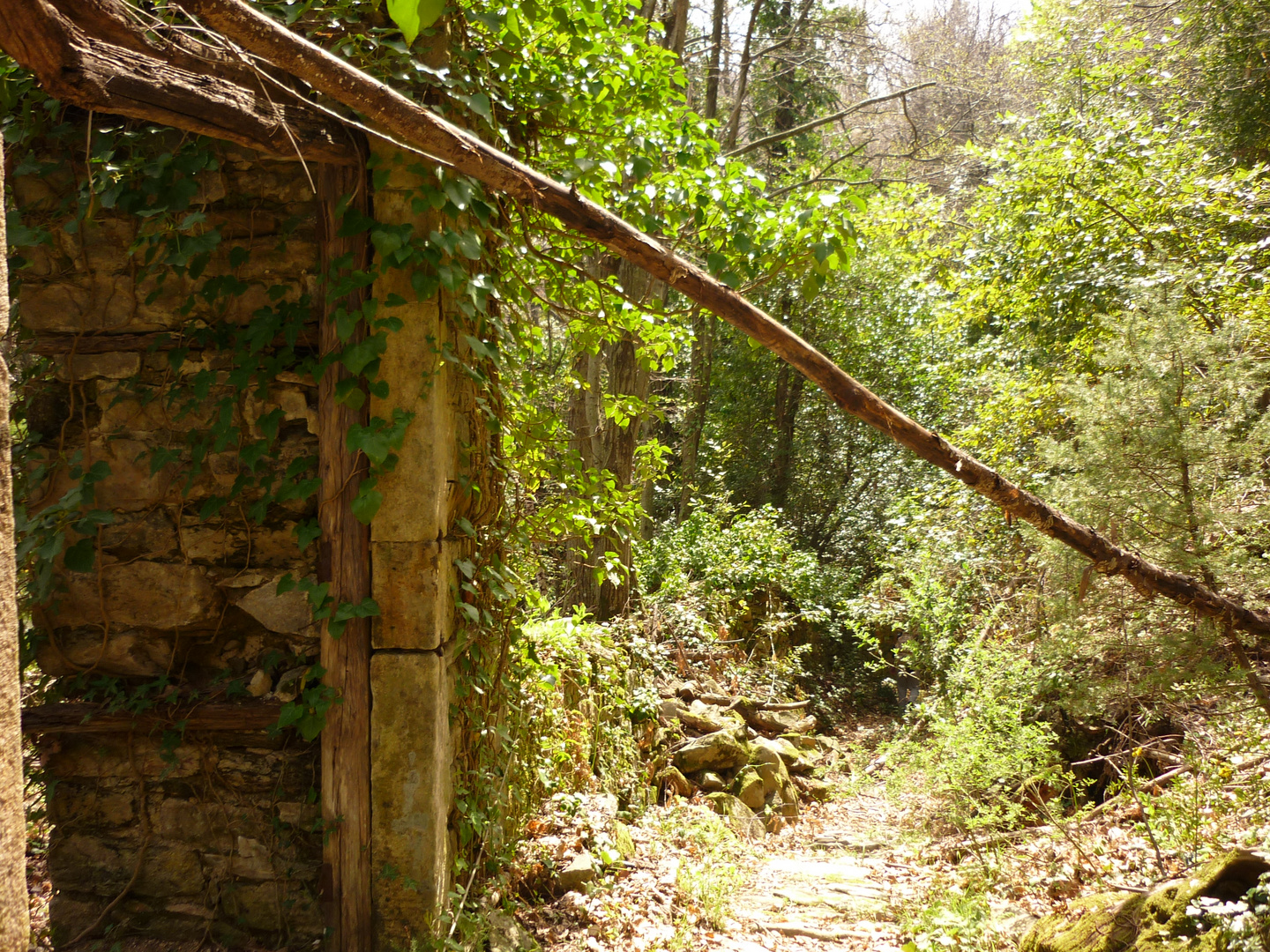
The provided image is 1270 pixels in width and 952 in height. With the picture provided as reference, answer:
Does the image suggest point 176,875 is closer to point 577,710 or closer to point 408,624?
point 408,624

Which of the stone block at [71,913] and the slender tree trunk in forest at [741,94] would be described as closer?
the stone block at [71,913]

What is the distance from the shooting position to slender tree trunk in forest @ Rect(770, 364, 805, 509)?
37.1ft

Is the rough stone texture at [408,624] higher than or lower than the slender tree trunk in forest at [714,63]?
lower

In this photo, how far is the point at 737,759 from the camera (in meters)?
5.77

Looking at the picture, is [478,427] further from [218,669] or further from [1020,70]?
[1020,70]

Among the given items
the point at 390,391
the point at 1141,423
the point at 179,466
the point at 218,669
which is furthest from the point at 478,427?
the point at 1141,423

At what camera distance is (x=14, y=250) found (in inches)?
113

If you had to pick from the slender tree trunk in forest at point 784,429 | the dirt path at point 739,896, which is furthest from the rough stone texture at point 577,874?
the slender tree trunk in forest at point 784,429

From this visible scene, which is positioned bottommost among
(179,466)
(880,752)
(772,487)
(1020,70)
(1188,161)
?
(880,752)

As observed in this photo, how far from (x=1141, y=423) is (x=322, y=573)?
326 cm

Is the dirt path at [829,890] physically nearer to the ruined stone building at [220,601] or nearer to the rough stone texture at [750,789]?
the rough stone texture at [750,789]

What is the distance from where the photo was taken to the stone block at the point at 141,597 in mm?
2877

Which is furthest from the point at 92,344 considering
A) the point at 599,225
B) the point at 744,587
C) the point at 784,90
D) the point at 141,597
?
the point at 784,90

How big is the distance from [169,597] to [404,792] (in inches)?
45.1
